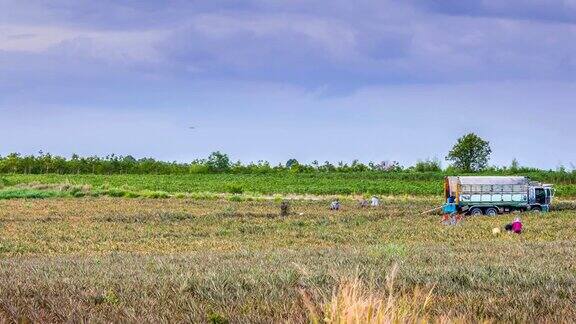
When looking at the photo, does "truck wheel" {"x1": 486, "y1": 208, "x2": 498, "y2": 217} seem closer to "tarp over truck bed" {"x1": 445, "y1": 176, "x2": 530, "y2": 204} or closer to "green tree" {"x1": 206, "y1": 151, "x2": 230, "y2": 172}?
"tarp over truck bed" {"x1": 445, "y1": 176, "x2": 530, "y2": 204}

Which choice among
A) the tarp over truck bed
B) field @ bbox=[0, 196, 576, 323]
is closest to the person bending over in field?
field @ bbox=[0, 196, 576, 323]

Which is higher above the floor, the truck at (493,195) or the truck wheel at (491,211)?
the truck at (493,195)

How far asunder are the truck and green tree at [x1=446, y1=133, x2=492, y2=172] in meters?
65.5

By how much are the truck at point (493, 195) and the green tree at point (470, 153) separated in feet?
215

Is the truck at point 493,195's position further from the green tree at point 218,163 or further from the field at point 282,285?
the green tree at point 218,163

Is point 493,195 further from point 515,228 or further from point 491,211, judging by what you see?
point 515,228

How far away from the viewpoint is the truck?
46.9 meters

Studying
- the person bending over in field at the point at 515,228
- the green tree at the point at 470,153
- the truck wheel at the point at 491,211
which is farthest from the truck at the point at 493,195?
the green tree at the point at 470,153

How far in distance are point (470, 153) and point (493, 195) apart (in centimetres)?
6750

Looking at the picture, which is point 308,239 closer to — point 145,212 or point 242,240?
point 242,240

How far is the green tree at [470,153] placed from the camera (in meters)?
112

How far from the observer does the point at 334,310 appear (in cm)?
548

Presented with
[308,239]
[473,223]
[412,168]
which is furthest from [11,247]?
[412,168]

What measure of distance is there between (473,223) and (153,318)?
31692 mm
